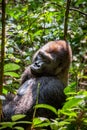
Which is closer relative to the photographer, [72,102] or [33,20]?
[72,102]

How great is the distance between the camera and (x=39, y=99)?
3607 mm

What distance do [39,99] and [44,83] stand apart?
0.22m

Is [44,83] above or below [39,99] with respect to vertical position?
above

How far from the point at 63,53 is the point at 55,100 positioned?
74 centimetres

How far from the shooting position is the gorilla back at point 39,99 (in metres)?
3.56

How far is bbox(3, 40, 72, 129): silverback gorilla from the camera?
11.8ft

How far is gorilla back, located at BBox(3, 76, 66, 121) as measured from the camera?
3559 millimetres

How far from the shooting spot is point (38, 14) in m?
4.59

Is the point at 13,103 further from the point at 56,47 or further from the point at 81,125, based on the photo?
the point at 81,125

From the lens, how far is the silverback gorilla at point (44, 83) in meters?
3.59

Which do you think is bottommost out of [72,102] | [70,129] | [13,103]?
[13,103]

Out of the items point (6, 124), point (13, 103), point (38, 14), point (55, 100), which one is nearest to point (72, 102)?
point (6, 124)

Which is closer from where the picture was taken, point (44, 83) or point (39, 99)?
point (39, 99)

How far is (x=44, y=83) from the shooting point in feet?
12.3
